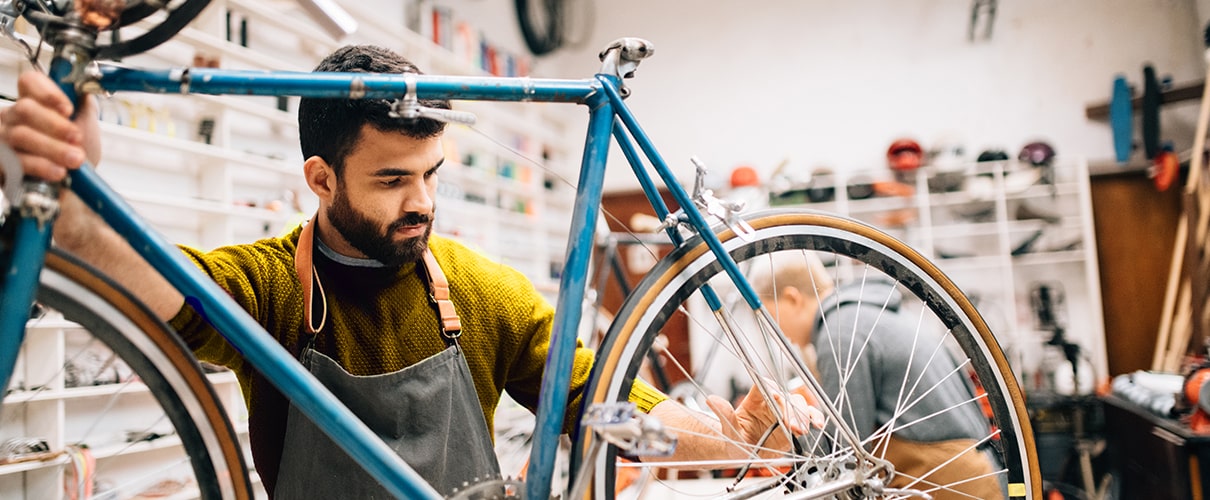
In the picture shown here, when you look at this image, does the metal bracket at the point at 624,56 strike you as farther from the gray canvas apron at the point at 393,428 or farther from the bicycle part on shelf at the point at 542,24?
the bicycle part on shelf at the point at 542,24

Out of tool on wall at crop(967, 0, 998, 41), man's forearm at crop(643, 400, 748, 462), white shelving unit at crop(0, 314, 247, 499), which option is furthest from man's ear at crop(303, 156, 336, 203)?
tool on wall at crop(967, 0, 998, 41)

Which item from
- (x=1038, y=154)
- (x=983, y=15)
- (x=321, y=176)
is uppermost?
(x=983, y=15)

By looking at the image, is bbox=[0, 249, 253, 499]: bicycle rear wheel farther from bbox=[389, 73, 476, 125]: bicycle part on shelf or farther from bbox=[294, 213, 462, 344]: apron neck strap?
bbox=[389, 73, 476, 125]: bicycle part on shelf

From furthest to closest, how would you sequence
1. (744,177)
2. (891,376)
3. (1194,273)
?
(744,177) < (1194,273) < (891,376)

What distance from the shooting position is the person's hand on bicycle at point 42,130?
623 mm

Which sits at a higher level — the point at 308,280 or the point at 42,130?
the point at 42,130

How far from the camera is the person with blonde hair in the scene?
1.38 meters

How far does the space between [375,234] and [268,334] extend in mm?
225

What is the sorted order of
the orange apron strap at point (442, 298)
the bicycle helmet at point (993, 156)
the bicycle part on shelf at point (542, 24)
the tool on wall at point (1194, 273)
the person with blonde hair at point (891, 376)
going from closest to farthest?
1. the orange apron strap at point (442, 298)
2. the person with blonde hair at point (891, 376)
3. the tool on wall at point (1194, 273)
4. the bicycle helmet at point (993, 156)
5. the bicycle part on shelf at point (542, 24)

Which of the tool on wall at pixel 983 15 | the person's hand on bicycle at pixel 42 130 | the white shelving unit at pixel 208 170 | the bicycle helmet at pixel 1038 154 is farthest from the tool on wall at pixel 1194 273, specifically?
the person's hand on bicycle at pixel 42 130

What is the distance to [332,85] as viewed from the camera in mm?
724

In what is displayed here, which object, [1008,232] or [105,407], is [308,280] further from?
[1008,232]

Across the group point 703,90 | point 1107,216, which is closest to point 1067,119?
point 1107,216

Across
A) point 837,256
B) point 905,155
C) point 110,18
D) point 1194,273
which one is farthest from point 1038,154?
point 110,18
